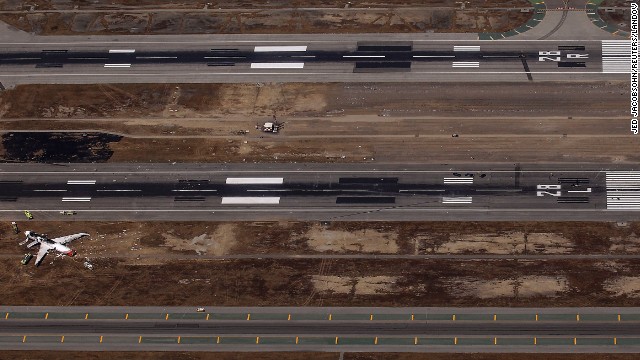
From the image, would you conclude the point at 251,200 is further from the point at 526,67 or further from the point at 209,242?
the point at 526,67

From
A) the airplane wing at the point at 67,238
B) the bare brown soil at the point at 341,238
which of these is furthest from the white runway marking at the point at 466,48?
the airplane wing at the point at 67,238

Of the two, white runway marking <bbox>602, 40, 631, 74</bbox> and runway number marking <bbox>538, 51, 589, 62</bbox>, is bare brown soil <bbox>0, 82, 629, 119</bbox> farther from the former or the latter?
runway number marking <bbox>538, 51, 589, 62</bbox>

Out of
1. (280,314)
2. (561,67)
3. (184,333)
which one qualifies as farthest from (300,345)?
(561,67)

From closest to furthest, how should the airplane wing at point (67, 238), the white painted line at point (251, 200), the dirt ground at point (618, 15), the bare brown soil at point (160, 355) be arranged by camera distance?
the bare brown soil at point (160, 355), the airplane wing at point (67, 238), the white painted line at point (251, 200), the dirt ground at point (618, 15)

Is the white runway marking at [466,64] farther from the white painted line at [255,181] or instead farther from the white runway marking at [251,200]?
the white runway marking at [251,200]

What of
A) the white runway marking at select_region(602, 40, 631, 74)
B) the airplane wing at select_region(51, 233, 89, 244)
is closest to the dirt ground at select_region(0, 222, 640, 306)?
the airplane wing at select_region(51, 233, 89, 244)

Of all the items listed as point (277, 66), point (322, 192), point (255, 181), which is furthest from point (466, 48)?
point (255, 181)
